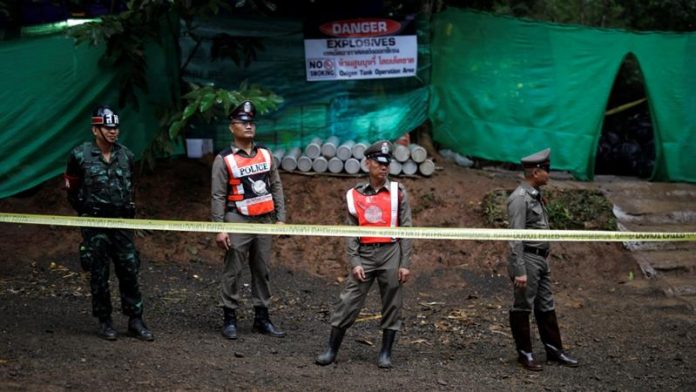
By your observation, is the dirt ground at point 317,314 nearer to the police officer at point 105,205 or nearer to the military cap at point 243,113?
the police officer at point 105,205

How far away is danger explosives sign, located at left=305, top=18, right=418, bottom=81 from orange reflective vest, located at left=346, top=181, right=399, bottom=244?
5.37 meters

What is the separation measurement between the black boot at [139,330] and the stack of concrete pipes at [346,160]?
4.60m

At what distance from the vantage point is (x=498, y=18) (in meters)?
11.9

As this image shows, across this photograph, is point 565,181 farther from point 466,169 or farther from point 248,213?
point 248,213

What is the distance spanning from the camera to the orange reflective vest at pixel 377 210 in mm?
6715

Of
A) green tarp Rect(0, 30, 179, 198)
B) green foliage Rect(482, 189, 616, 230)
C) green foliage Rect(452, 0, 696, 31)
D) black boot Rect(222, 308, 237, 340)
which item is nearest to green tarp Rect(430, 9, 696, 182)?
green foliage Rect(482, 189, 616, 230)

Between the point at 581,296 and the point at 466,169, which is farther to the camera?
the point at 466,169

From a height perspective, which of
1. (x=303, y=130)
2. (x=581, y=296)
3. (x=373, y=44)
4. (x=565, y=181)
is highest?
(x=373, y=44)

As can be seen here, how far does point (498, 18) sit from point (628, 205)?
3.20 metres

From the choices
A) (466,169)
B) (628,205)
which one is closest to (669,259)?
(628,205)

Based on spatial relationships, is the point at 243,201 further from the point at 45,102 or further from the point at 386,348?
the point at 45,102

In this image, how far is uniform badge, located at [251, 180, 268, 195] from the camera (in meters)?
7.40

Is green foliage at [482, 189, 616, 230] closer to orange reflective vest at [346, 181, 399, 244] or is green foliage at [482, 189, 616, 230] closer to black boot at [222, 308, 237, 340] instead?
orange reflective vest at [346, 181, 399, 244]

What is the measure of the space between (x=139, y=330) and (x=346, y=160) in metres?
4.85
